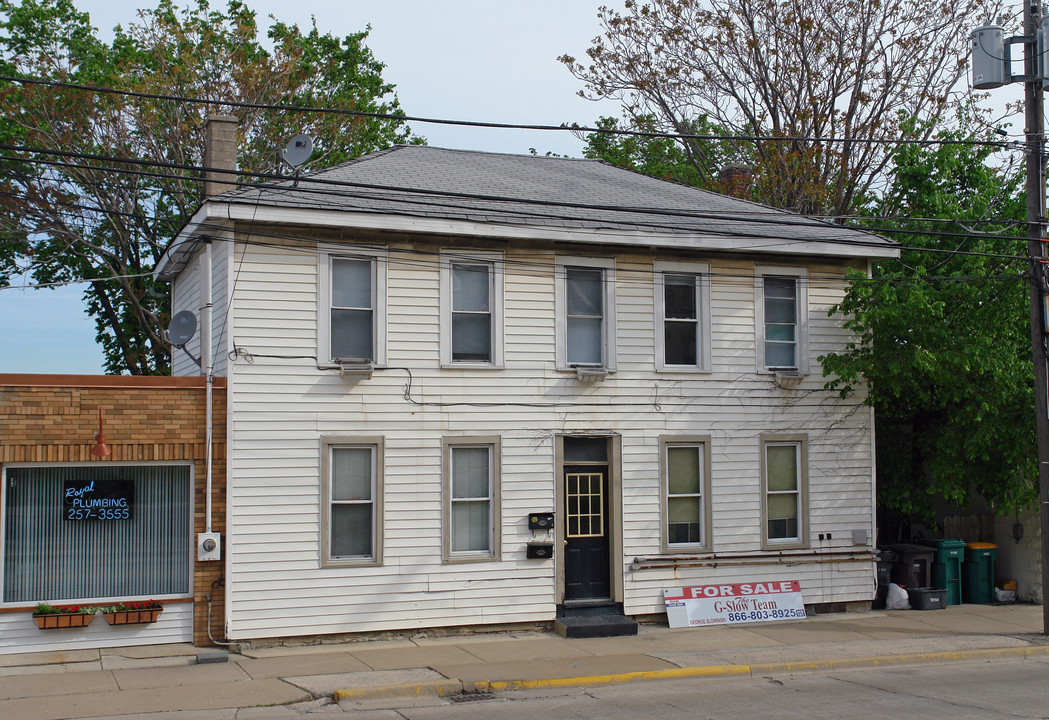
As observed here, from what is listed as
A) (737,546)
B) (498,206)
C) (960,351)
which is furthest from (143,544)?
(960,351)

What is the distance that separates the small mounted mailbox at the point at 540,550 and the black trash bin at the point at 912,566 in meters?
6.35

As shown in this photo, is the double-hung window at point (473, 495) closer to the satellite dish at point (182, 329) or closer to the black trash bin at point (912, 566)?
the satellite dish at point (182, 329)

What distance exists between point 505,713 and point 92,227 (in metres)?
20.8

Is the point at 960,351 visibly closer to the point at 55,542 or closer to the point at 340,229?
the point at 340,229

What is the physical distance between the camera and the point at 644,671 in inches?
470

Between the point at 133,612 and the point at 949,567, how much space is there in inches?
513

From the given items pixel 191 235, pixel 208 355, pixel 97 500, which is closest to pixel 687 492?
pixel 208 355

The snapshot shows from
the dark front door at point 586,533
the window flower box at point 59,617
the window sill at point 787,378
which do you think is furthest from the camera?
the window sill at point 787,378

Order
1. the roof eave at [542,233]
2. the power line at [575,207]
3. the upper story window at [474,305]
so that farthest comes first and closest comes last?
the upper story window at [474,305]
the roof eave at [542,233]
the power line at [575,207]

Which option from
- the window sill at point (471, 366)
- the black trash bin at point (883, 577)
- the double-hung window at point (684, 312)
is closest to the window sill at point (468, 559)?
the window sill at point (471, 366)

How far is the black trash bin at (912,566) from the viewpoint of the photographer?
1702cm

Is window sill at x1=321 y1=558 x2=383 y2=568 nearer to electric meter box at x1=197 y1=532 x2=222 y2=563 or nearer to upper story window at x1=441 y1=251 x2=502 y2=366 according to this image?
electric meter box at x1=197 y1=532 x2=222 y2=563

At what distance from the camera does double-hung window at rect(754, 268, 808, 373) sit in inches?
651

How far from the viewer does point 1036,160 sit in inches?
579
